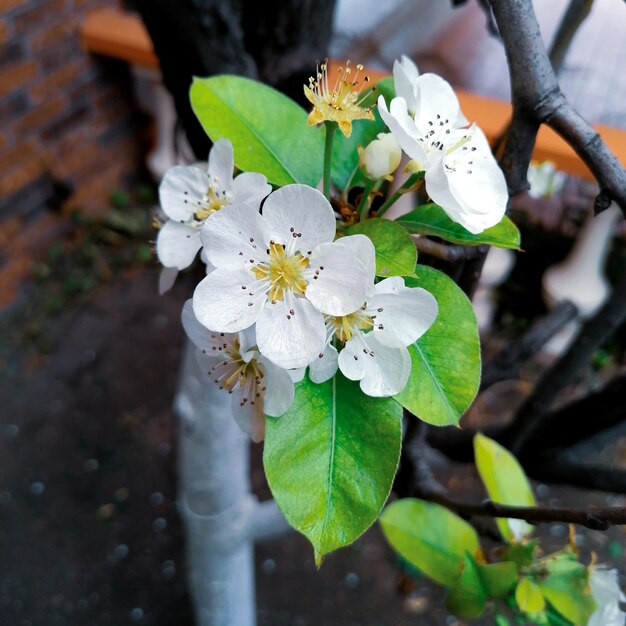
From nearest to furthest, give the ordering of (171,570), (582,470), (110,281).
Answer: (582,470) < (171,570) < (110,281)

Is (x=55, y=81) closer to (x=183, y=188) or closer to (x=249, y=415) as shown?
(x=183, y=188)

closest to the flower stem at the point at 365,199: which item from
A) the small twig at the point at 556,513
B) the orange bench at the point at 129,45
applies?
the small twig at the point at 556,513

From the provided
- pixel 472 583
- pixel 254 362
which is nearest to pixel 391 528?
pixel 472 583

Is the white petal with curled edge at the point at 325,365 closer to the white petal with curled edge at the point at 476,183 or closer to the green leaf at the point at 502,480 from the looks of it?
the white petal with curled edge at the point at 476,183

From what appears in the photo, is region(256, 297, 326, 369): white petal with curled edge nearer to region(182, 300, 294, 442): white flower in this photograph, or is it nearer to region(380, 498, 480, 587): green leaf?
region(182, 300, 294, 442): white flower

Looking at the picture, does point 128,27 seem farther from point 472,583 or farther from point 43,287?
point 472,583
